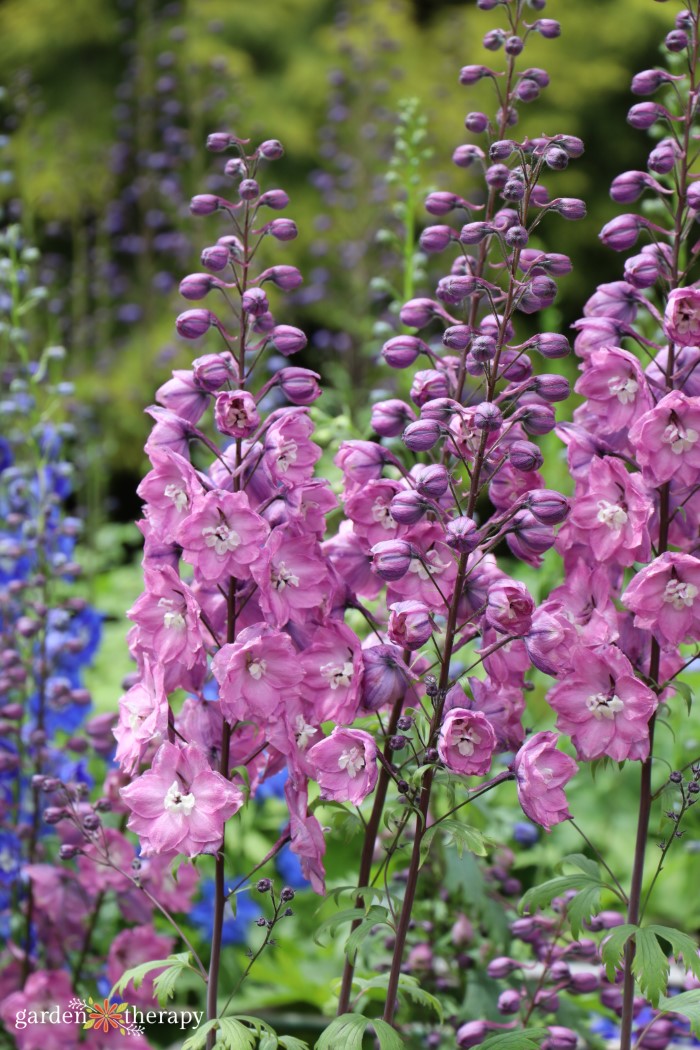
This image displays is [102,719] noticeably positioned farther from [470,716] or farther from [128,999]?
[470,716]

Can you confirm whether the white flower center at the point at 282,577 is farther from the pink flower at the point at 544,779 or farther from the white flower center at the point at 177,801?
the pink flower at the point at 544,779

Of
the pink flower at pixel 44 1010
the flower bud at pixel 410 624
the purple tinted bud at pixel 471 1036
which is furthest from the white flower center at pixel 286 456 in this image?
the pink flower at pixel 44 1010

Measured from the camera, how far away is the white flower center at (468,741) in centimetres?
191

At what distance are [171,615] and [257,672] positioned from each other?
0.59ft

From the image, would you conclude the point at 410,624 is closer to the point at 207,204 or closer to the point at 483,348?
the point at 483,348

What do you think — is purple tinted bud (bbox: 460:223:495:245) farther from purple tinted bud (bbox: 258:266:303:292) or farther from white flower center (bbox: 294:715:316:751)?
white flower center (bbox: 294:715:316:751)

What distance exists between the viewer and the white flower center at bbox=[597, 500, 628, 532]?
2.05 m

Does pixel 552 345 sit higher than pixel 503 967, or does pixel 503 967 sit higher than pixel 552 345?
pixel 552 345

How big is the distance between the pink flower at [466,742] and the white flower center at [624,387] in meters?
0.63

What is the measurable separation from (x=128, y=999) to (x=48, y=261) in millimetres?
3567

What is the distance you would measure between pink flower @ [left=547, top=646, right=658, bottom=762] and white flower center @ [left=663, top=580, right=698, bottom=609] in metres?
0.12

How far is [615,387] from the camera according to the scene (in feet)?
7.00

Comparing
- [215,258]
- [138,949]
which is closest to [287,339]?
[215,258]

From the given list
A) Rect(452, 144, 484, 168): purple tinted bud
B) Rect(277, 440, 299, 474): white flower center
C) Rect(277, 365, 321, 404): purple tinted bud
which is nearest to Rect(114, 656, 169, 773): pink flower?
Rect(277, 440, 299, 474): white flower center
